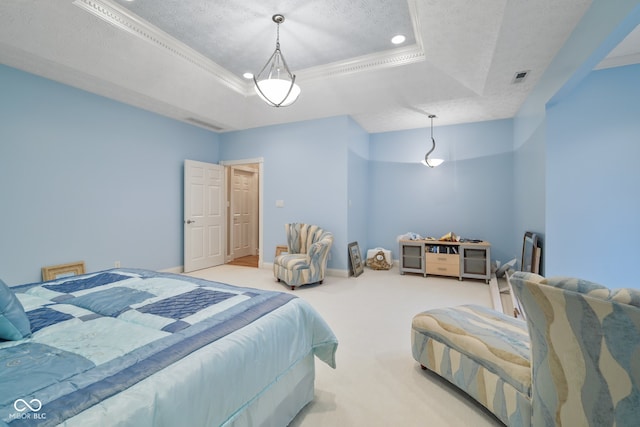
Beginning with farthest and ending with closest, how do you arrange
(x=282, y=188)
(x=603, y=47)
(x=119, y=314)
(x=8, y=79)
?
(x=282, y=188), (x=8, y=79), (x=603, y=47), (x=119, y=314)

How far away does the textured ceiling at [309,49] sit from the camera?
268cm

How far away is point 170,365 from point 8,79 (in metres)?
4.34

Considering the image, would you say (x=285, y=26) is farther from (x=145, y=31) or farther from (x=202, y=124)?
(x=202, y=124)

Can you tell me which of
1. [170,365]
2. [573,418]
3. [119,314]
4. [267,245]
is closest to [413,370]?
[573,418]

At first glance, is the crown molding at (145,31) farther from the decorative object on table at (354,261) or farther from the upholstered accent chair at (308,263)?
the decorative object on table at (354,261)

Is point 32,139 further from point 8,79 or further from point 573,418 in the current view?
point 573,418

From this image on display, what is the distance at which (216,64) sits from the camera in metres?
4.11

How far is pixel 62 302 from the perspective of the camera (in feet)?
5.19

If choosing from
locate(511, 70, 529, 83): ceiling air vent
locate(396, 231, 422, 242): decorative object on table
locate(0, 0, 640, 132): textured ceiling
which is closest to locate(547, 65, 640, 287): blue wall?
locate(0, 0, 640, 132): textured ceiling

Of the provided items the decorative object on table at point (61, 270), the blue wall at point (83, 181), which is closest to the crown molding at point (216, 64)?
the blue wall at point (83, 181)

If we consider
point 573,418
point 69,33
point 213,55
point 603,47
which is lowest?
point 573,418

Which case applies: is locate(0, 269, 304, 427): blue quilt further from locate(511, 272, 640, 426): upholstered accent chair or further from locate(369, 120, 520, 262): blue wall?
locate(369, 120, 520, 262): blue wall

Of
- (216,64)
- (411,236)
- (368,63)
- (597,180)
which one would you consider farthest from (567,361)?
(216,64)

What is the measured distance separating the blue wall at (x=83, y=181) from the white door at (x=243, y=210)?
65.2 inches
